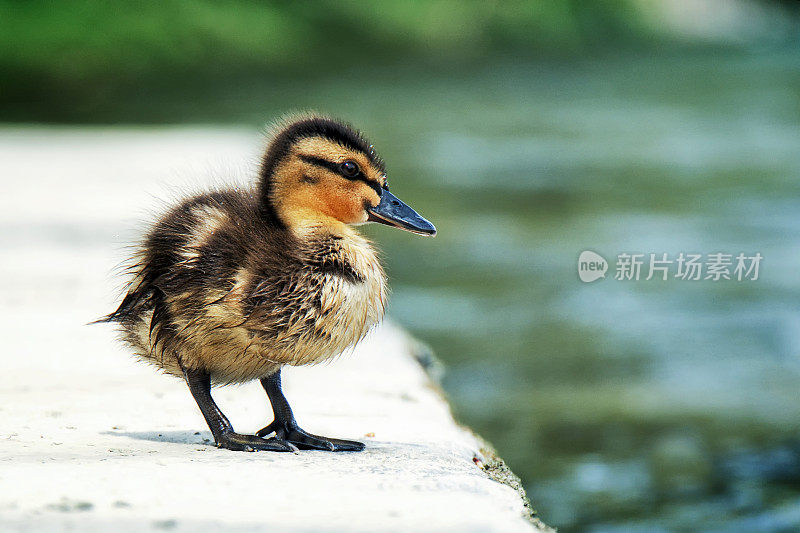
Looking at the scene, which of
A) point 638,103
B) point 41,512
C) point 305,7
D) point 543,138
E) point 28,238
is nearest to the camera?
point 41,512

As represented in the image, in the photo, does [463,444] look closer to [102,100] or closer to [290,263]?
[290,263]

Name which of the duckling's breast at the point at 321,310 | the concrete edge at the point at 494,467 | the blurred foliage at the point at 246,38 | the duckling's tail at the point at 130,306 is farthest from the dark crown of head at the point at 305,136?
the blurred foliage at the point at 246,38

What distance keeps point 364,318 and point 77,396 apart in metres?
1.31

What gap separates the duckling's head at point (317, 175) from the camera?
332 centimetres

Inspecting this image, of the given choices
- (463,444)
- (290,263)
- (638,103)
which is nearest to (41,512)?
(290,263)

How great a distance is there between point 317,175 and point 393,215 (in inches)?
11.3

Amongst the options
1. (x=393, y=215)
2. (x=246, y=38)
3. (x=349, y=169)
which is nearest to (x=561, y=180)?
(x=393, y=215)

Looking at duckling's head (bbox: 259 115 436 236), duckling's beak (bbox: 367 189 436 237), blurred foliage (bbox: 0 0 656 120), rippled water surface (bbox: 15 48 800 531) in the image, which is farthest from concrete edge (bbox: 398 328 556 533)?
blurred foliage (bbox: 0 0 656 120)

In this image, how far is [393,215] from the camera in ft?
11.5

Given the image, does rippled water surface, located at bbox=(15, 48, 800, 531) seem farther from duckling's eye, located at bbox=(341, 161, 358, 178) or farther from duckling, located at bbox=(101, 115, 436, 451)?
duckling's eye, located at bbox=(341, 161, 358, 178)

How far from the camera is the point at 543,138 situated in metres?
14.4

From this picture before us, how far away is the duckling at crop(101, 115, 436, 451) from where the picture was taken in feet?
10.4

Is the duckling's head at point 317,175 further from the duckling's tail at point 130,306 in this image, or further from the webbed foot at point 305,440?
the webbed foot at point 305,440

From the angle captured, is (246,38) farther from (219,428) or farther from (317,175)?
(219,428)
